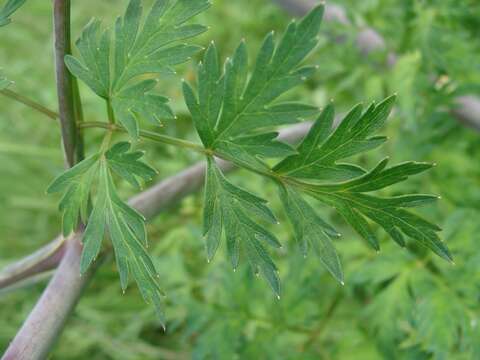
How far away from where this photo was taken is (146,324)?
214 centimetres

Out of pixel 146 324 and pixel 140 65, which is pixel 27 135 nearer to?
pixel 146 324

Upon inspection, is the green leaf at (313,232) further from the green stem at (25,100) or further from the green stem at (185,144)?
the green stem at (25,100)

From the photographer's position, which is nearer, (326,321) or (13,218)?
(326,321)

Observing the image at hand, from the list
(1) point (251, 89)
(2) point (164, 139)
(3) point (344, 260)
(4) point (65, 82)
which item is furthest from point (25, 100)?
(3) point (344, 260)

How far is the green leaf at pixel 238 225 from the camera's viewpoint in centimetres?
80

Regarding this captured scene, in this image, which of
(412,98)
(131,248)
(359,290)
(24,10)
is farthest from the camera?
(24,10)

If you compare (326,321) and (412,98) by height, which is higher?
(412,98)

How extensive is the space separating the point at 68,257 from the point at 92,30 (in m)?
0.31

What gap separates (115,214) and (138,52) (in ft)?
0.71

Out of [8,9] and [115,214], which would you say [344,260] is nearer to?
[115,214]

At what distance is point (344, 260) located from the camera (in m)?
1.54

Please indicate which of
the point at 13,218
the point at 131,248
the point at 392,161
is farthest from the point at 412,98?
the point at 13,218

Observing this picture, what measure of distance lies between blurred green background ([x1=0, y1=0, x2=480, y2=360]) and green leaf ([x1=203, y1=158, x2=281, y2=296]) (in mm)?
305

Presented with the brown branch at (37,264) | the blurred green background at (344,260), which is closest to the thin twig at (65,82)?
the brown branch at (37,264)
